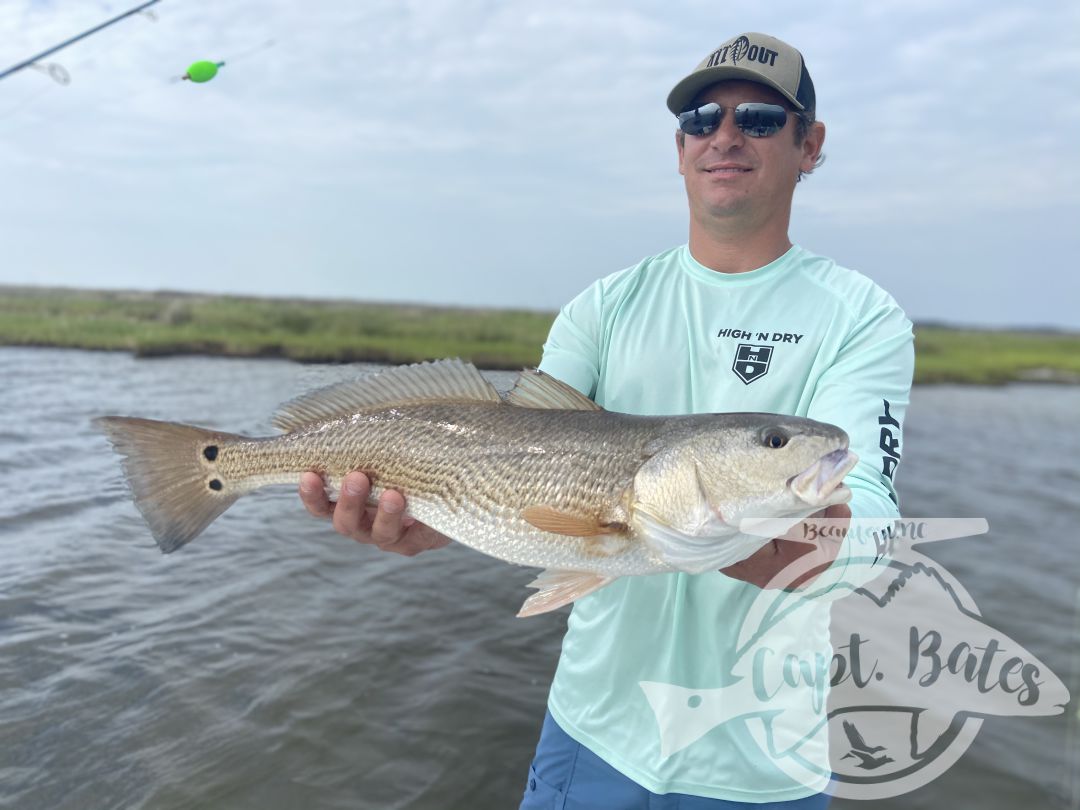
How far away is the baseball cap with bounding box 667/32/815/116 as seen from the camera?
2719 mm

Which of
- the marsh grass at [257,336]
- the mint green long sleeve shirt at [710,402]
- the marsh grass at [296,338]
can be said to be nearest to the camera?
the mint green long sleeve shirt at [710,402]

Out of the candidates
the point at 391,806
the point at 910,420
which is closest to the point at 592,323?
the point at 391,806

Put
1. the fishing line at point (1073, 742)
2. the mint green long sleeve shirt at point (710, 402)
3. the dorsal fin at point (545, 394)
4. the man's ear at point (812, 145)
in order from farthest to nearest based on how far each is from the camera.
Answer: the fishing line at point (1073, 742) < the man's ear at point (812, 145) < the dorsal fin at point (545, 394) < the mint green long sleeve shirt at point (710, 402)

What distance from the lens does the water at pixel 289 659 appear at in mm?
5602

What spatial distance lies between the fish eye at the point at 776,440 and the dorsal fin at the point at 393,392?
110cm

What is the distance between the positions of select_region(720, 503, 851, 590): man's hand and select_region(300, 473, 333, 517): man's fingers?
1.60m

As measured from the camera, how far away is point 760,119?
276 centimetres

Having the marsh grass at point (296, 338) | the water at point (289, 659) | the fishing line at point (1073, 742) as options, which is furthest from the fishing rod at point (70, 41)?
the marsh grass at point (296, 338)

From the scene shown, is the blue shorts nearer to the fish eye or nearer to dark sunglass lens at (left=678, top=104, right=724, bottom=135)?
the fish eye

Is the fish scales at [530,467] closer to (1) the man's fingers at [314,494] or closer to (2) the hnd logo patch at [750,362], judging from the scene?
(1) the man's fingers at [314,494]

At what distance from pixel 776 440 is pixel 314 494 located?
1.81 meters

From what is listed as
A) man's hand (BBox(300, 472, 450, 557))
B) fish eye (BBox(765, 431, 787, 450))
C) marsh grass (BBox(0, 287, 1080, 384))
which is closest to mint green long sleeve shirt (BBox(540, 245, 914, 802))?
fish eye (BBox(765, 431, 787, 450))

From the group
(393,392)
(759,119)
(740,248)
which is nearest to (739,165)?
(759,119)

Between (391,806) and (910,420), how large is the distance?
79.3 feet
